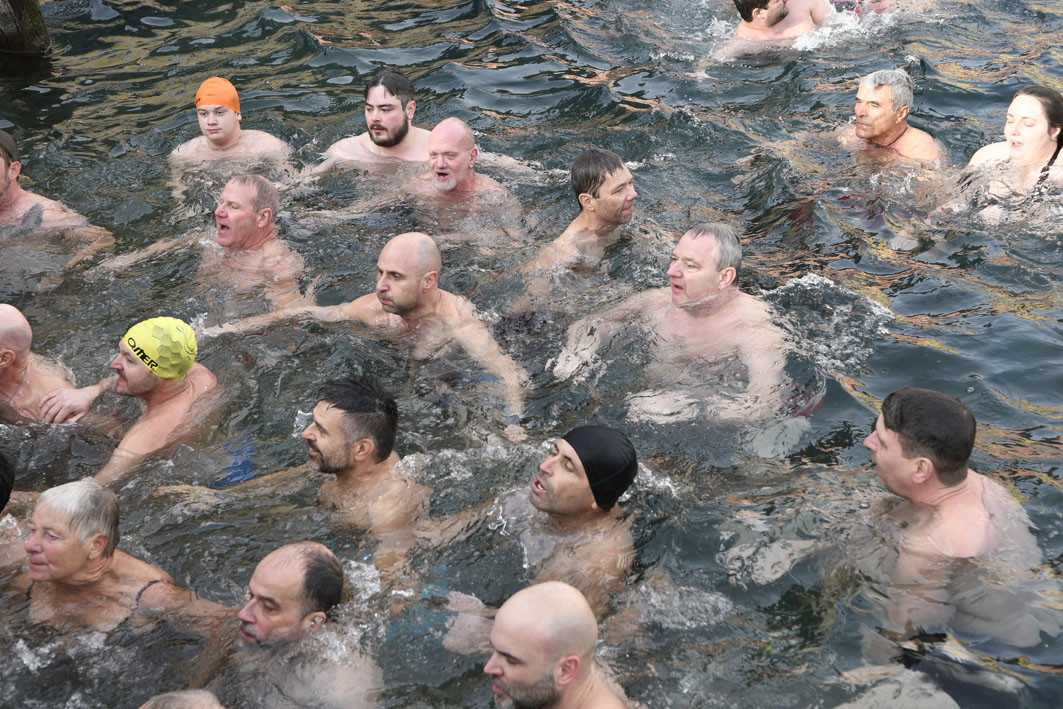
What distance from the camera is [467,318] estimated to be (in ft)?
24.2

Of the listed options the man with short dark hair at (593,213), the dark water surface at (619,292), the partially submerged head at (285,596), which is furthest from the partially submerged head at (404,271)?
the partially submerged head at (285,596)

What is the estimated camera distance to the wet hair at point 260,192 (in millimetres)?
8031

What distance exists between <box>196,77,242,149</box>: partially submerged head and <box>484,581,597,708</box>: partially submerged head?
7.36 metres

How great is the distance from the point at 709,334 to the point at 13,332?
473cm

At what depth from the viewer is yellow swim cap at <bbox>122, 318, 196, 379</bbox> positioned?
6.00m

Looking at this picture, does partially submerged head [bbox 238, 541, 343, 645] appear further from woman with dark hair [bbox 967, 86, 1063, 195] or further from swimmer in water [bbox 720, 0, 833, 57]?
swimmer in water [bbox 720, 0, 833, 57]

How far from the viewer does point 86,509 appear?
15.6 feet

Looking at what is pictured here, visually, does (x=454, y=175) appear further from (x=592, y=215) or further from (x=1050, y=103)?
(x=1050, y=103)

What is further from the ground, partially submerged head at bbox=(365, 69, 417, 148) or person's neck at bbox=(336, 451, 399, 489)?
partially submerged head at bbox=(365, 69, 417, 148)

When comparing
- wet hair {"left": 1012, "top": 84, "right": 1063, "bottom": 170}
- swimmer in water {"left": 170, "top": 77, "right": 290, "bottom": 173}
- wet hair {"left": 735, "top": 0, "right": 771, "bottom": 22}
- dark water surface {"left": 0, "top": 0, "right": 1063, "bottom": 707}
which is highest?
wet hair {"left": 1012, "top": 84, "right": 1063, "bottom": 170}

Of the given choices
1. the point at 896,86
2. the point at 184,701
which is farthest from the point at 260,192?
the point at 896,86

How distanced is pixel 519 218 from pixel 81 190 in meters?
4.49

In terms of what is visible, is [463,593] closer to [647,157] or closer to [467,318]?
[467,318]

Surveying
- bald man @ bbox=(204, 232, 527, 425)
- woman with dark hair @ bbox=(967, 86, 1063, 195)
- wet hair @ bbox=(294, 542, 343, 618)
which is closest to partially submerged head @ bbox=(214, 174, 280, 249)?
bald man @ bbox=(204, 232, 527, 425)
